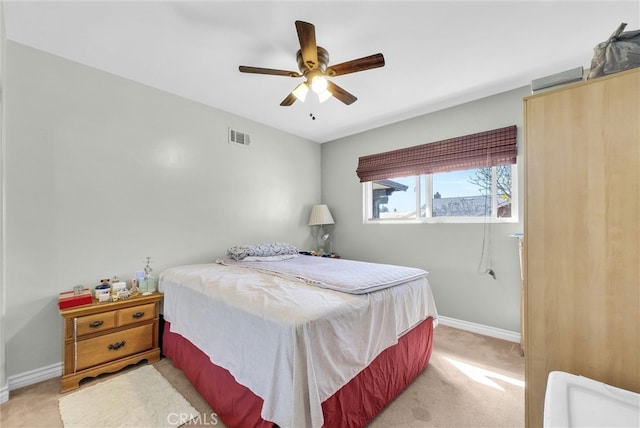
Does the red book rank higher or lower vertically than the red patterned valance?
lower

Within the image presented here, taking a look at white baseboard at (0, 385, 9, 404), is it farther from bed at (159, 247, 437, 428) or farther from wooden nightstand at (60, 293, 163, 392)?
bed at (159, 247, 437, 428)

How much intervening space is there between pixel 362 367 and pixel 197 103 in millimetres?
3032

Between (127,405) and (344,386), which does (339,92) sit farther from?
(127,405)

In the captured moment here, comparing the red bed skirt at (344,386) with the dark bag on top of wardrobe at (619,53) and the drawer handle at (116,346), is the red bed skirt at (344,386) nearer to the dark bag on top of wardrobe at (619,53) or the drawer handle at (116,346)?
the drawer handle at (116,346)

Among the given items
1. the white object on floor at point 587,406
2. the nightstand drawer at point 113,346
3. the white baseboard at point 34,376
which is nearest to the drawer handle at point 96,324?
the nightstand drawer at point 113,346

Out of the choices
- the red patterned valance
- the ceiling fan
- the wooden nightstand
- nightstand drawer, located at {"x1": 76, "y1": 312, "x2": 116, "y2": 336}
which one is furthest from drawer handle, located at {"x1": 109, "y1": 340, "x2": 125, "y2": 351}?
the red patterned valance

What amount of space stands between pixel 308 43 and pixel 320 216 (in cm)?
258

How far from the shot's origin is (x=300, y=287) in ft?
5.61

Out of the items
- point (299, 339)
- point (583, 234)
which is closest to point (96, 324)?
point (299, 339)

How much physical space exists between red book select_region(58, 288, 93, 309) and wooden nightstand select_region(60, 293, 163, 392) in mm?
40

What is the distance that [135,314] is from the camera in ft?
6.83

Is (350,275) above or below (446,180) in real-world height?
below

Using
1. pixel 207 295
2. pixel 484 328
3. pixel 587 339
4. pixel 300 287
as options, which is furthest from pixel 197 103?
pixel 484 328

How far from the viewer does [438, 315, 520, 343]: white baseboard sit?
256 centimetres
